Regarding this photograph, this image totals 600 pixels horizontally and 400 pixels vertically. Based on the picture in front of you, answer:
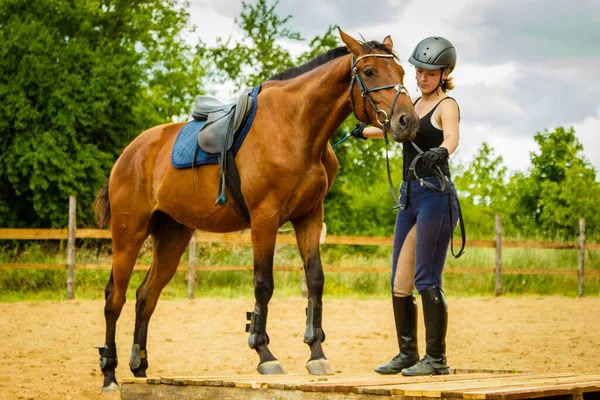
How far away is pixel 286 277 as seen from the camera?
16812mm

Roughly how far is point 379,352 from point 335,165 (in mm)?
3906

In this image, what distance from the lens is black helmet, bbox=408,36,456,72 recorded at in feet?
15.8

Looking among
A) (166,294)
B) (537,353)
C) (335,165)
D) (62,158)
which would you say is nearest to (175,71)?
(62,158)

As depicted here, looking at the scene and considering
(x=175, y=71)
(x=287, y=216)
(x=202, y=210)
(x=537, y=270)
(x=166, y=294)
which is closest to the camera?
(x=287, y=216)

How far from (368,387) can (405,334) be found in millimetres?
1305

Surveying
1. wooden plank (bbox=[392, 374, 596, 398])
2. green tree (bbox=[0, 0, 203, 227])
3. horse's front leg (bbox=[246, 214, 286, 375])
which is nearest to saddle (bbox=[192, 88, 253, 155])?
horse's front leg (bbox=[246, 214, 286, 375])

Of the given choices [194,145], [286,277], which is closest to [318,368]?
[194,145]

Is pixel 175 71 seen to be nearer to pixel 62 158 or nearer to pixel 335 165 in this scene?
pixel 62 158

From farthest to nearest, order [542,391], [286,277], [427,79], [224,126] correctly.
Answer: [286,277] → [224,126] → [427,79] → [542,391]

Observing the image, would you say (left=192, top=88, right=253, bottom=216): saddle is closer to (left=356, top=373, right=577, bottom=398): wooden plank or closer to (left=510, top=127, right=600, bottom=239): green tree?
(left=356, top=373, right=577, bottom=398): wooden plank

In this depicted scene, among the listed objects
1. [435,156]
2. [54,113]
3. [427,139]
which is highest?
[54,113]

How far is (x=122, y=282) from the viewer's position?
269 inches

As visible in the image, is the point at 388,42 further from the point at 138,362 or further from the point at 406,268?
the point at 138,362

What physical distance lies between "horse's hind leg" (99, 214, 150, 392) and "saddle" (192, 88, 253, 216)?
1.12 meters
